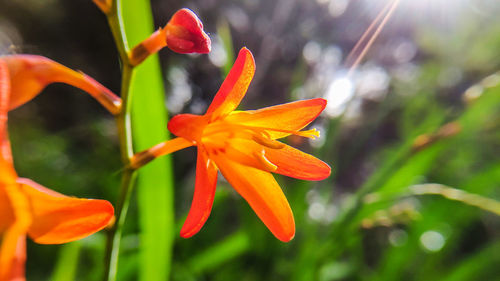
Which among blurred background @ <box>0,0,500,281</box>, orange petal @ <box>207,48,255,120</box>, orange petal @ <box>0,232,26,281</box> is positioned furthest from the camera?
blurred background @ <box>0,0,500,281</box>

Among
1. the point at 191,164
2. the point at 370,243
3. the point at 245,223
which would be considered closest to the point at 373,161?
the point at 370,243

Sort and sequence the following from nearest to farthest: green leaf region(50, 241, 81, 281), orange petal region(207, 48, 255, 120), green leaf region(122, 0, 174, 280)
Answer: orange petal region(207, 48, 255, 120)
green leaf region(122, 0, 174, 280)
green leaf region(50, 241, 81, 281)

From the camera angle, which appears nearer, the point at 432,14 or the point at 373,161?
the point at 432,14

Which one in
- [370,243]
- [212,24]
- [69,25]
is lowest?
[370,243]

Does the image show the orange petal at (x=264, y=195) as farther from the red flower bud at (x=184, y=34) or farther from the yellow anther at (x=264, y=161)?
the red flower bud at (x=184, y=34)

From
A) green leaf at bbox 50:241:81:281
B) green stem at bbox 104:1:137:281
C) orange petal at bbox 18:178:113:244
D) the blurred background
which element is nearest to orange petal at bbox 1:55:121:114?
green stem at bbox 104:1:137:281

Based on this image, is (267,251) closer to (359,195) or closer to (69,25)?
(359,195)

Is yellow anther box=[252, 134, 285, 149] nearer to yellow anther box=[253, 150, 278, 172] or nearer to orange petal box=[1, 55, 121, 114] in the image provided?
yellow anther box=[253, 150, 278, 172]

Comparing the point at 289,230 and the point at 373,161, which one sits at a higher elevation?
the point at 289,230
